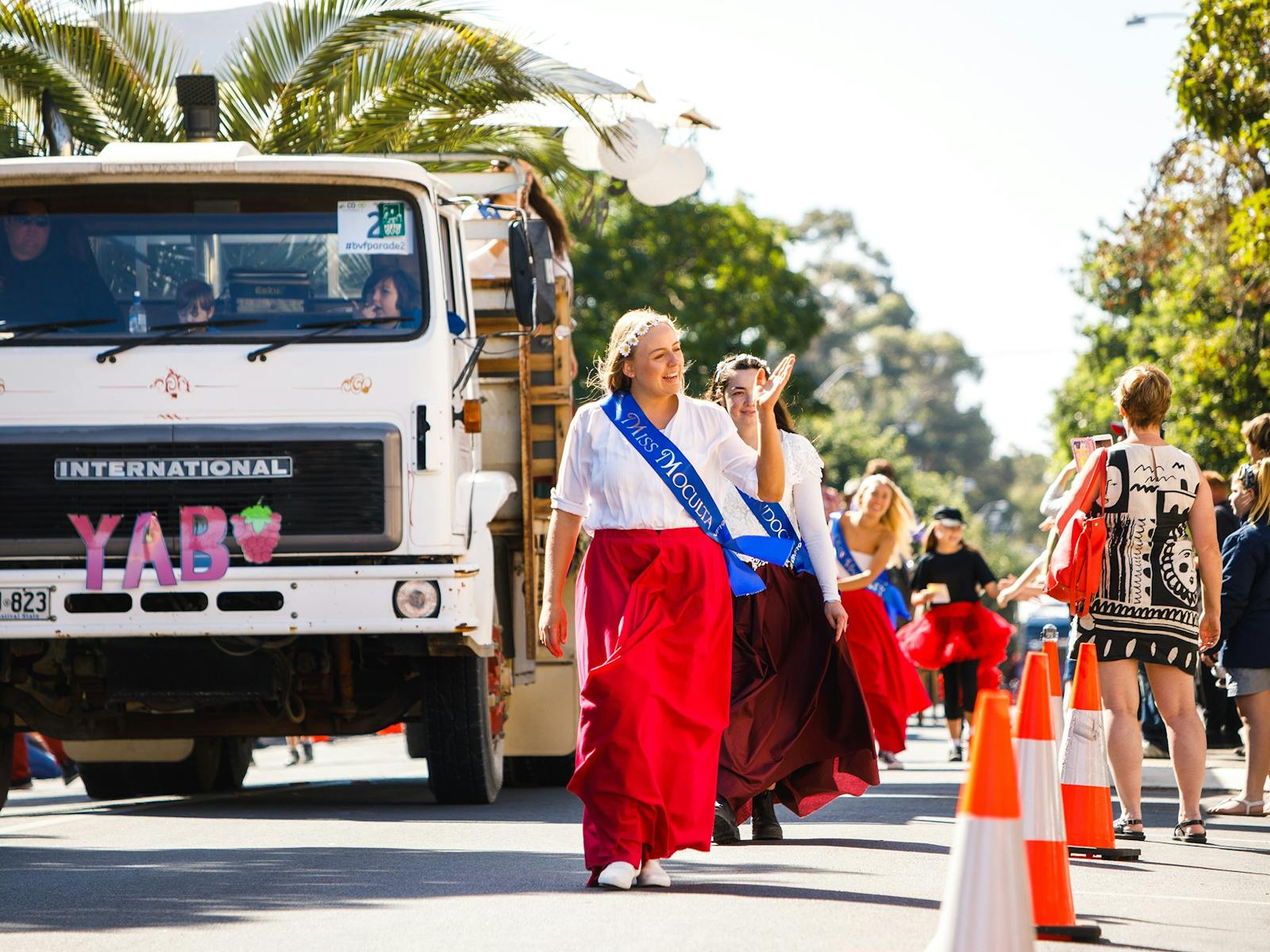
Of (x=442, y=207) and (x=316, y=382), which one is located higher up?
(x=442, y=207)

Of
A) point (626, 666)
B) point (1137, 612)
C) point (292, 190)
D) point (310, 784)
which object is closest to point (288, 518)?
point (292, 190)

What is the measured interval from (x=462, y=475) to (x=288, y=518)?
3.25ft

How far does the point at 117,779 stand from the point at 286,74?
15.7ft

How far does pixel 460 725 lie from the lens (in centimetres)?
1032

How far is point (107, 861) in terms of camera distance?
8.50 m

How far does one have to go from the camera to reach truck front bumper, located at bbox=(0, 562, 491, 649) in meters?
9.36

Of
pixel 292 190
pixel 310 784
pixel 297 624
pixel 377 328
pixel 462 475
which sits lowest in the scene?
pixel 310 784

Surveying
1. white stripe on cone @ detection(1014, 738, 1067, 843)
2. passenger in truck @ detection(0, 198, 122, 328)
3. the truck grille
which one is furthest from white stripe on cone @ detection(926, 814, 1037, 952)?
passenger in truck @ detection(0, 198, 122, 328)

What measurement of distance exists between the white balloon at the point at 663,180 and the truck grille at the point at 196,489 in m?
5.14

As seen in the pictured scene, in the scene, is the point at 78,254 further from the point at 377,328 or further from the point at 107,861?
the point at 107,861

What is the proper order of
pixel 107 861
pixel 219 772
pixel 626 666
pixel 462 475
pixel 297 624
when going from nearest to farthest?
pixel 626 666
pixel 107 861
pixel 297 624
pixel 462 475
pixel 219 772

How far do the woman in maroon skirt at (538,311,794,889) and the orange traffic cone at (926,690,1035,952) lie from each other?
215 centimetres

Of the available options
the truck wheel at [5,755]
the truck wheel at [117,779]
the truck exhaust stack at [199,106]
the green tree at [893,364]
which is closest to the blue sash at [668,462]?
the truck wheel at [5,755]

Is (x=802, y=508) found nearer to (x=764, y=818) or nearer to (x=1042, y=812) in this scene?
(x=764, y=818)
